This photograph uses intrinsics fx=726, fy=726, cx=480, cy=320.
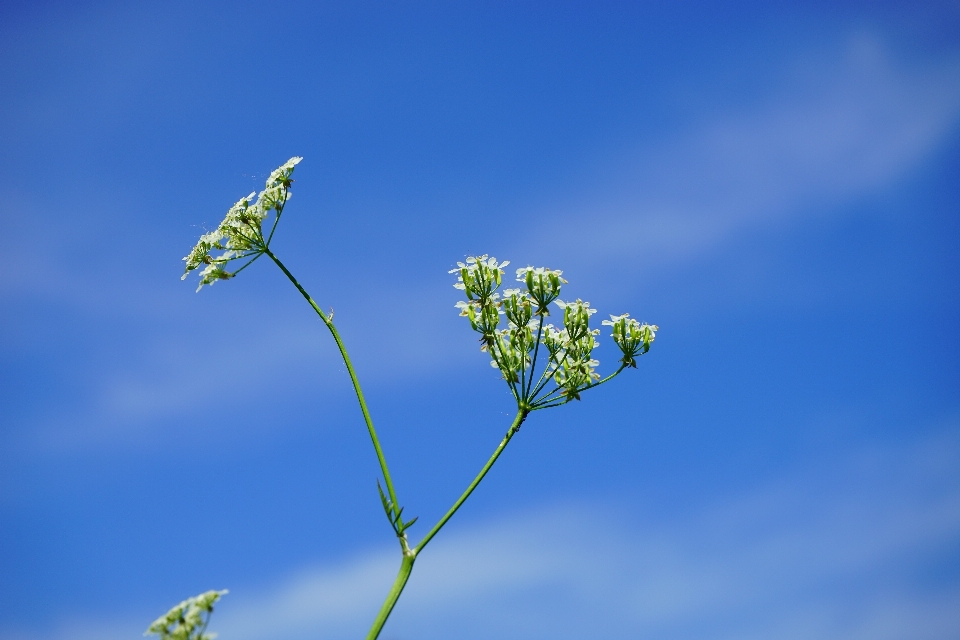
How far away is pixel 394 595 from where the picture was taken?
463cm

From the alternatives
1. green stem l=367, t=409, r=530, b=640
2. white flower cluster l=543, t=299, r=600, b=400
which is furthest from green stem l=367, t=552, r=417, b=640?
white flower cluster l=543, t=299, r=600, b=400

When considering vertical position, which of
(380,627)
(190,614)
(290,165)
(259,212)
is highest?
(290,165)

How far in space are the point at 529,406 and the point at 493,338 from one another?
80 cm

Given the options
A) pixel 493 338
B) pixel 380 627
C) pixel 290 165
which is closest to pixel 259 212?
pixel 290 165

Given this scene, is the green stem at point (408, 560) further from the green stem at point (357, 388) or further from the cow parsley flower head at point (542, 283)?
the cow parsley flower head at point (542, 283)

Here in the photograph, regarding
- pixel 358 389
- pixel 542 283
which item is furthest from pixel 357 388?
pixel 542 283

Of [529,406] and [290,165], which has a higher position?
[290,165]

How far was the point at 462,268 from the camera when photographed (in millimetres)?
7293

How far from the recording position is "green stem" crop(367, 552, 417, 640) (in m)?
4.39

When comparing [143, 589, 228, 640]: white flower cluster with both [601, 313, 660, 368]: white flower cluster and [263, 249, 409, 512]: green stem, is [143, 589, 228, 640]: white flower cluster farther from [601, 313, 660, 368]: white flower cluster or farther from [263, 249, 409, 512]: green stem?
[601, 313, 660, 368]: white flower cluster

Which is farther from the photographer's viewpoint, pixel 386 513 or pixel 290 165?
pixel 290 165

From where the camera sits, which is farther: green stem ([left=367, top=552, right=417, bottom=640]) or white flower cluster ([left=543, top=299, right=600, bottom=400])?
white flower cluster ([left=543, top=299, right=600, bottom=400])

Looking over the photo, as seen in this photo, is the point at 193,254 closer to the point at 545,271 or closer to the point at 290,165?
the point at 290,165

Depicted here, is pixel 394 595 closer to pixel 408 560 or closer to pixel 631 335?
pixel 408 560
